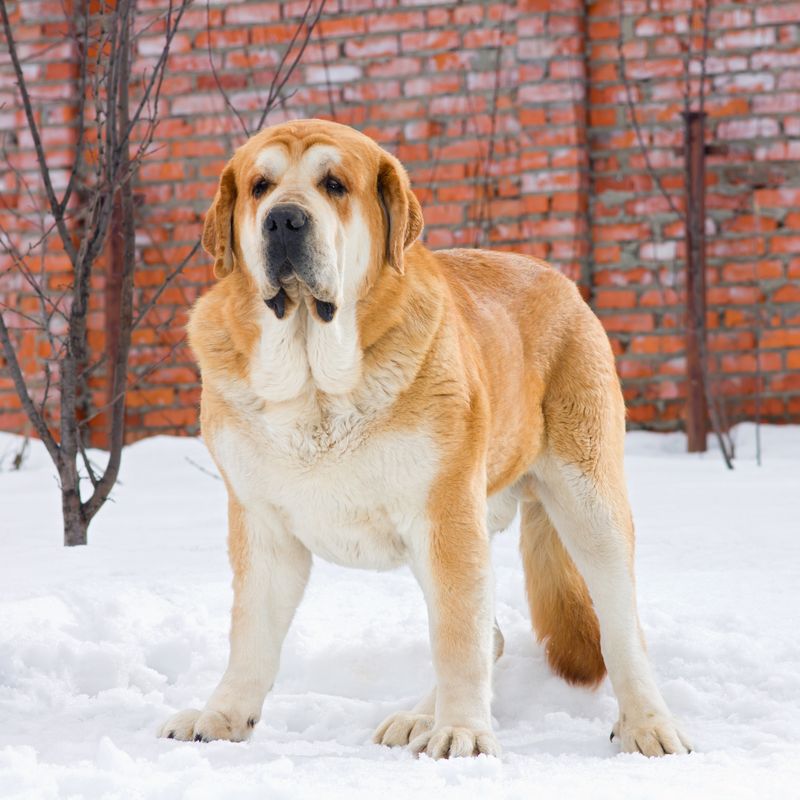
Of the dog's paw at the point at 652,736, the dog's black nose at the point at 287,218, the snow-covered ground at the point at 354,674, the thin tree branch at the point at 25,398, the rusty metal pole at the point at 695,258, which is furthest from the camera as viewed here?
the rusty metal pole at the point at 695,258

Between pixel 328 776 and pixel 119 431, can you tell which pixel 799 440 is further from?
pixel 328 776

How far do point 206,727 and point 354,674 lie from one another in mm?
668

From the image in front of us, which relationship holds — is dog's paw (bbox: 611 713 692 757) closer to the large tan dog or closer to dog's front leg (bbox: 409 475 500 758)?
the large tan dog

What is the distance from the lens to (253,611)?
251 centimetres

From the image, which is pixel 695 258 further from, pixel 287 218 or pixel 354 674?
pixel 287 218

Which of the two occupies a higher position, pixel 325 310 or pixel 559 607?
pixel 325 310

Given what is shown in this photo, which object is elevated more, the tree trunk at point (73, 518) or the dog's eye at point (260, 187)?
the dog's eye at point (260, 187)

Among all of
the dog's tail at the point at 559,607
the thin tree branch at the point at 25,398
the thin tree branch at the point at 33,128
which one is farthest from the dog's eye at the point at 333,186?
the thin tree branch at the point at 25,398

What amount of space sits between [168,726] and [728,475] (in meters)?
3.40

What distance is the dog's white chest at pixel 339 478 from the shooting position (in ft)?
7.61

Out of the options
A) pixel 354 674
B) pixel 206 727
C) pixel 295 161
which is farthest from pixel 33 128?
pixel 206 727

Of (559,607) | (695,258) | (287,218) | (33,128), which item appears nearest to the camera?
(287,218)

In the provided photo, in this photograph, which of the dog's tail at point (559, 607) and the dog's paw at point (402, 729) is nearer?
the dog's paw at point (402, 729)

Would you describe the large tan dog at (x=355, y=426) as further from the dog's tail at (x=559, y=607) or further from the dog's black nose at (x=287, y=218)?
the dog's tail at (x=559, y=607)
